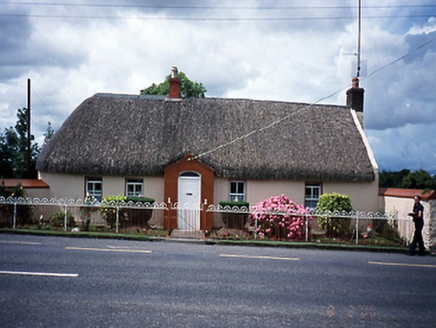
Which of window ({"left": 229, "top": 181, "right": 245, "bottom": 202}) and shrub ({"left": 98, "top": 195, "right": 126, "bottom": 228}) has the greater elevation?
window ({"left": 229, "top": 181, "right": 245, "bottom": 202})

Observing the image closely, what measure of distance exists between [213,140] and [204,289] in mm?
12961

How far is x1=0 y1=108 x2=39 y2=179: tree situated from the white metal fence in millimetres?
9164

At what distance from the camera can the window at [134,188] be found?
1926cm

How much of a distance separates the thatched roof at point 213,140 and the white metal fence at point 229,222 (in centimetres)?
241

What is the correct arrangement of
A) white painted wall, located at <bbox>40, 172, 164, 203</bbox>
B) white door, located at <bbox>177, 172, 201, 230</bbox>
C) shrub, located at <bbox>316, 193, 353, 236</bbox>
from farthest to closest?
1. white painted wall, located at <bbox>40, 172, 164, 203</bbox>
2. white door, located at <bbox>177, 172, 201, 230</bbox>
3. shrub, located at <bbox>316, 193, 353, 236</bbox>

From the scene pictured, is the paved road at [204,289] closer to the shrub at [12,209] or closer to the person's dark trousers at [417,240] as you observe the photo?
the person's dark trousers at [417,240]

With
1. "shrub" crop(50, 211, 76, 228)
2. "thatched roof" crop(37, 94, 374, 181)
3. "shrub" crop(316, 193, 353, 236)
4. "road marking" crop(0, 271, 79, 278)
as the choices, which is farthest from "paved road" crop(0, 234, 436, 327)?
"thatched roof" crop(37, 94, 374, 181)

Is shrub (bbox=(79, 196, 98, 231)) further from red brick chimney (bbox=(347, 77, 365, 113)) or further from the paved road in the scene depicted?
red brick chimney (bbox=(347, 77, 365, 113))

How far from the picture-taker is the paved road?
6203 millimetres

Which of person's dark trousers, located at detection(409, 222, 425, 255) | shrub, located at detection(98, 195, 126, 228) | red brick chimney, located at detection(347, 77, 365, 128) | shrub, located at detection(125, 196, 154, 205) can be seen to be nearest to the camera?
person's dark trousers, located at detection(409, 222, 425, 255)

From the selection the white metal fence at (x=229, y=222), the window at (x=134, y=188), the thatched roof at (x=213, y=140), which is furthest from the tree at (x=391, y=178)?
the window at (x=134, y=188)

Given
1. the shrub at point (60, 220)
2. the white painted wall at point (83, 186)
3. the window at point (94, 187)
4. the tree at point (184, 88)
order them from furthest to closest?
the tree at point (184, 88), the window at point (94, 187), the white painted wall at point (83, 186), the shrub at point (60, 220)

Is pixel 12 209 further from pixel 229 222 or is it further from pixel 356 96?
pixel 356 96

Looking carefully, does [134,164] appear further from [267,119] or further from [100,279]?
[100,279]
